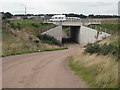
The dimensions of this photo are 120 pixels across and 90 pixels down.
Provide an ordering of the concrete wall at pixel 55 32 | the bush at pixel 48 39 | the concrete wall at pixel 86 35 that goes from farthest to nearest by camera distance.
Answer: the concrete wall at pixel 55 32 → the concrete wall at pixel 86 35 → the bush at pixel 48 39

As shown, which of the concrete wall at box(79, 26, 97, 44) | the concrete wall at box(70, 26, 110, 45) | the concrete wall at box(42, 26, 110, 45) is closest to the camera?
the concrete wall at box(70, 26, 110, 45)

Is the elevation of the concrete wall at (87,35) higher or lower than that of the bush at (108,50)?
lower

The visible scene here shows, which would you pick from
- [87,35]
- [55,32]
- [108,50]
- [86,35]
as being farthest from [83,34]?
[108,50]

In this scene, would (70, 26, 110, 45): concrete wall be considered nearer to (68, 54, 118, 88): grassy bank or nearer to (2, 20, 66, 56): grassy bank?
(2, 20, 66, 56): grassy bank

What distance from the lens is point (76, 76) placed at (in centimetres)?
2080

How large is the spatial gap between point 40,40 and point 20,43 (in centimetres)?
743

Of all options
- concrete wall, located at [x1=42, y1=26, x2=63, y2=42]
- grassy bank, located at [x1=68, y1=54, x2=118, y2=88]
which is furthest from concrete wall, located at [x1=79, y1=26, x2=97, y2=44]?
grassy bank, located at [x1=68, y1=54, x2=118, y2=88]

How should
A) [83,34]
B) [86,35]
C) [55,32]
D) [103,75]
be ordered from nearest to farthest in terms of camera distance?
1. [103,75]
2. [55,32]
3. [86,35]
4. [83,34]

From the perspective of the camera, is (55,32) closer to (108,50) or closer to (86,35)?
(86,35)

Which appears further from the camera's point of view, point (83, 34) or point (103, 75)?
point (83, 34)

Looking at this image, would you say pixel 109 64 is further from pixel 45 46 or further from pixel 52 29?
pixel 52 29

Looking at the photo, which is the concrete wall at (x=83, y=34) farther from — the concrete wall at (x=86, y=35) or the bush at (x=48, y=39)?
the bush at (x=48, y=39)

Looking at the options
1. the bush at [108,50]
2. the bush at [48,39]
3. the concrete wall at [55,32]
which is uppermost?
the bush at [108,50]

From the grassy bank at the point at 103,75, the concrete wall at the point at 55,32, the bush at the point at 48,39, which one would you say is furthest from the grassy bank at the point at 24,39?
the grassy bank at the point at 103,75
